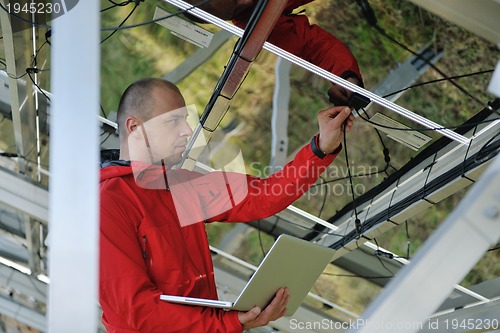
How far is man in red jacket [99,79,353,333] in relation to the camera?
269 centimetres

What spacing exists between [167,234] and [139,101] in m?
0.48

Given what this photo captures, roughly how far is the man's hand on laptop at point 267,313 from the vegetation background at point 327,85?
1.10 m

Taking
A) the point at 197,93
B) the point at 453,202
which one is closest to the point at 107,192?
the point at 197,93

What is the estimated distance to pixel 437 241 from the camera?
1.79 m

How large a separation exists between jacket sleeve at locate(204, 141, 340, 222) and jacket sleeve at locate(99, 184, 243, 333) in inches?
17.7

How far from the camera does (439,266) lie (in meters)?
1.79

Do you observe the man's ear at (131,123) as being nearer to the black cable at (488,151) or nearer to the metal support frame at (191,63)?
the black cable at (488,151)

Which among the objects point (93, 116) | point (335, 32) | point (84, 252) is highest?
point (335, 32)

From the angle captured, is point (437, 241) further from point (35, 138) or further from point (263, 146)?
point (263, 146)

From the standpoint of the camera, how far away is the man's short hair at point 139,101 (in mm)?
3092

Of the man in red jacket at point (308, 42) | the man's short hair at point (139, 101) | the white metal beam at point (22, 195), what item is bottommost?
the white metal beam at point (22, 195)

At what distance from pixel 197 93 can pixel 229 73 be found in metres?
1.32

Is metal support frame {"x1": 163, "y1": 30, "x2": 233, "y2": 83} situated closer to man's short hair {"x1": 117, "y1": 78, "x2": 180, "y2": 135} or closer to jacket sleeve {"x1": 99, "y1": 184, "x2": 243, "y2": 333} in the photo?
man's short hair {"x1": 117, "y1": 78, "x2": 180, "y2": 135}

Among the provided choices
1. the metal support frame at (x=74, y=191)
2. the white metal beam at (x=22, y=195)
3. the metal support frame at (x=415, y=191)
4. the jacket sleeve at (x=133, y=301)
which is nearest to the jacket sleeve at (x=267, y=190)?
the jacket sleeve at (x=133, y=301)
